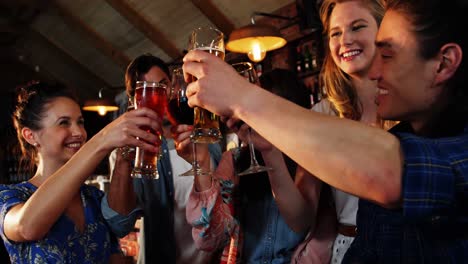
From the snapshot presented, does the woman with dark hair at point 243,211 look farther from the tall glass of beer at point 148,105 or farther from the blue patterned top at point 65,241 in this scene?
the blue patterned top at point 65,241

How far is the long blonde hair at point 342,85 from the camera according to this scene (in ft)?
4.95

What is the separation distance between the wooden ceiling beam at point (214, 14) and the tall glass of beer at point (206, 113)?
5.06m

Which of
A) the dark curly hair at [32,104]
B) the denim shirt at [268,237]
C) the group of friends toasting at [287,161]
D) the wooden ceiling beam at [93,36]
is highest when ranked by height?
the wooden ceiling beam at [93,36]

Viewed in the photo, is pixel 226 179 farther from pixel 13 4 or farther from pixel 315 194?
pixel 13 4

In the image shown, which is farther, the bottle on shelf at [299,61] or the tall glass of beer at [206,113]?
the bottle on shelf at [299,61]

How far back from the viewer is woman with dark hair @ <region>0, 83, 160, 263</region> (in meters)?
1.25

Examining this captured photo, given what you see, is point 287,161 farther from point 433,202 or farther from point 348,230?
point 433,202

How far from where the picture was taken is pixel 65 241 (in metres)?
1.44

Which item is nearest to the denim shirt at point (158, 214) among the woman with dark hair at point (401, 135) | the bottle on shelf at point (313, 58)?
the woman with dark hair at point (401, 135)

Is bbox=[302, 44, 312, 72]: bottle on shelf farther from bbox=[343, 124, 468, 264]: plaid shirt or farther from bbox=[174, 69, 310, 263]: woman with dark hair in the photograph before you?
bbox=[343, 124, 468, 264]: plaid shirt

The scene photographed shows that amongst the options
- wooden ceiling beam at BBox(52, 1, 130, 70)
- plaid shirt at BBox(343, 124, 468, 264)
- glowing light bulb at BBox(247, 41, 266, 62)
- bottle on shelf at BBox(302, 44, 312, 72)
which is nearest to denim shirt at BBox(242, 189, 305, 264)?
plaid shirt at BBox(343, 124, 468, 264)

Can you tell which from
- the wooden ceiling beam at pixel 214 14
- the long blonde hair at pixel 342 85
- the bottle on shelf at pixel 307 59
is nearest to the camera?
the long blonde hair at pixel 342 85

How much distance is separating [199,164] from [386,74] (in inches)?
28.1

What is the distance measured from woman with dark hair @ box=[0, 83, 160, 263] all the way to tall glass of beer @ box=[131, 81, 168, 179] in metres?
0.04
